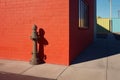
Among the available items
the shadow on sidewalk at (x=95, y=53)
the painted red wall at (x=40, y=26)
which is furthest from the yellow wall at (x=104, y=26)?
the painted red wall at (x=40, y=26)

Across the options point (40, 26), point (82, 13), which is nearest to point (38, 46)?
point (40, 26)

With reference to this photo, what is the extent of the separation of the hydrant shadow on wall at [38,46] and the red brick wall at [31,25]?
14 cm

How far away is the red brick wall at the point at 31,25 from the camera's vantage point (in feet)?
24.3

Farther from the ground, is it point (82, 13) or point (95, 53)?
point (82, 13)

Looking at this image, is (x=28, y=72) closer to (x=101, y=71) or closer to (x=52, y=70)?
(x=52, y=70)

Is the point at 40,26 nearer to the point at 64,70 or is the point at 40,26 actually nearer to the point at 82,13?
the point at 64,70

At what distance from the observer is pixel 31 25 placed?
7926mm

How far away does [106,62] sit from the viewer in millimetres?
7965

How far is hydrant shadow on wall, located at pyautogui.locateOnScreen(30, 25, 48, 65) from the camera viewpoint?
7.45 m

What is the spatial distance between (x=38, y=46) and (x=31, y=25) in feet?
2.88

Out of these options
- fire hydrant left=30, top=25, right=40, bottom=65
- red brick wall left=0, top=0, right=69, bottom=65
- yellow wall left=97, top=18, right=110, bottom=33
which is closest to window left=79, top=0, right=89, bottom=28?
red brick wall left=0, top=0, right=69, bottom=65

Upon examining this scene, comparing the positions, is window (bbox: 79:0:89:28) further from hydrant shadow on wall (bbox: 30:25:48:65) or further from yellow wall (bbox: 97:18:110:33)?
yellow wall (bbox: 97:18:110:33)

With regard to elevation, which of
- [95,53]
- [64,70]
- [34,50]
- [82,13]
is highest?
[82,13]

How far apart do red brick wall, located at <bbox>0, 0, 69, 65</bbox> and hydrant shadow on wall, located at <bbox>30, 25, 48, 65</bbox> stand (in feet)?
0.46
